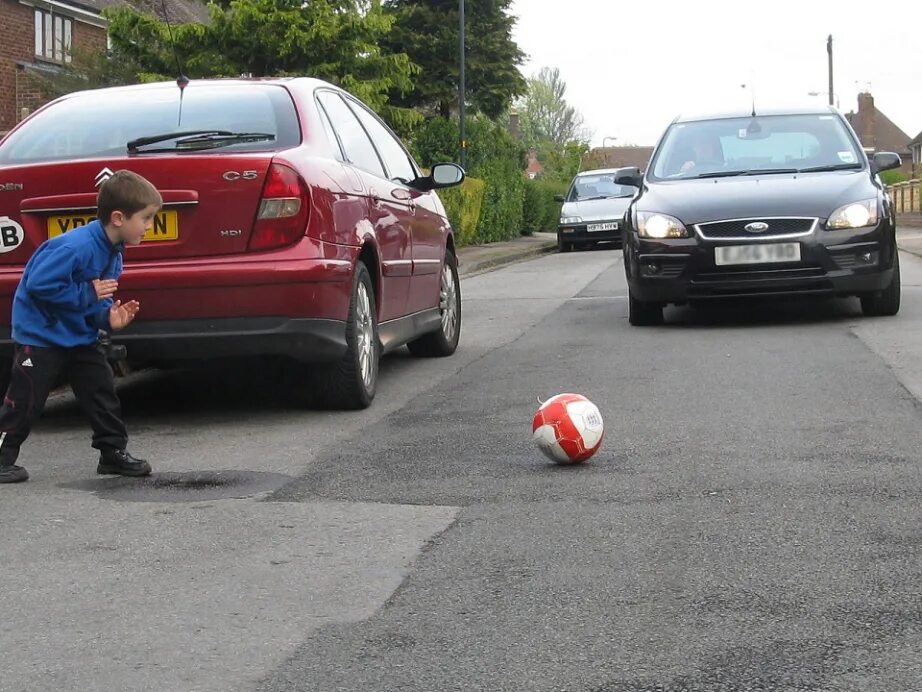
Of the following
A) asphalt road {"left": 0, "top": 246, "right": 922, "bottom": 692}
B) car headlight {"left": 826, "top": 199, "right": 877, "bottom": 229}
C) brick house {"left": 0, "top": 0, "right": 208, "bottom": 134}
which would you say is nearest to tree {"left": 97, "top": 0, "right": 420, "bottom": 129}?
brick house {"left": 0, "top": 0, "right": 208, "bottom": 134}

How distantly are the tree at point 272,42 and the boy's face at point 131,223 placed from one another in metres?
21.2

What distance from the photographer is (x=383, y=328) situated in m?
7.96

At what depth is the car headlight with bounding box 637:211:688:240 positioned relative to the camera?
1088cm

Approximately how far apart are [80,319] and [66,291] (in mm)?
171

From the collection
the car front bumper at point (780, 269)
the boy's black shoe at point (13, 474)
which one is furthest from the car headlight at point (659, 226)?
the boy's black shoe at point (13, 474)

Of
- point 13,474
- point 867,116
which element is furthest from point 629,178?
point 867,116

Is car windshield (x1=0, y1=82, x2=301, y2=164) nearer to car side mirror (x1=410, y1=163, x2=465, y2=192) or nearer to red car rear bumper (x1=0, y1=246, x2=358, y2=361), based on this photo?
red car rear bumper (x1=0, y1=246, x2=358, y2=361)

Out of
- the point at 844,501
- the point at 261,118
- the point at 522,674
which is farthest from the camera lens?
the point at 261,118

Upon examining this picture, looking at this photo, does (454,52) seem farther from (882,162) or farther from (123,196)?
(123,196)

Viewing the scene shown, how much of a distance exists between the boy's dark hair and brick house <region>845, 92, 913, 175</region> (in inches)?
4190

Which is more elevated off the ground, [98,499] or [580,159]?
[580,159]

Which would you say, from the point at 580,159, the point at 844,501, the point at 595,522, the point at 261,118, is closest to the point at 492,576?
the point at 595,522

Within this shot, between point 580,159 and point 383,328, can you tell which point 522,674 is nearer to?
point 383,328

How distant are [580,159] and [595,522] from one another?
2209 inches
